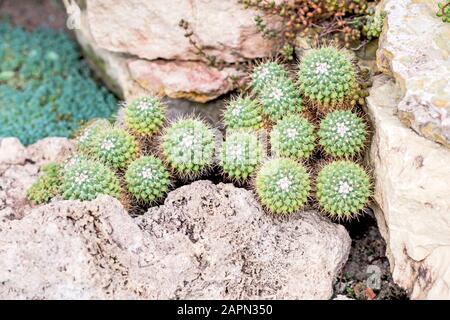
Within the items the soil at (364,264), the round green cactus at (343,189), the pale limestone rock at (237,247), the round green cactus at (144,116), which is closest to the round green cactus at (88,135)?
the round green cactus at (144,116)

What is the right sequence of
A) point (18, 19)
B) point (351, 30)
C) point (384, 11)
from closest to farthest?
point (384, 11), point (351, 30), point (18, 19)

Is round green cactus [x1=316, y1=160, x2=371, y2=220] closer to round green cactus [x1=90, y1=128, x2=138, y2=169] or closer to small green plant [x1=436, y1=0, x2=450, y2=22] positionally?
small green plant [x1=436, y1=0, x2=450, y2=22]

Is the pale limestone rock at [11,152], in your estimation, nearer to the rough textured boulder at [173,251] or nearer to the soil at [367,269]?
the rough textured boulder at [173,251]

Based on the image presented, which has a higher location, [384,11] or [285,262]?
[384,11]
